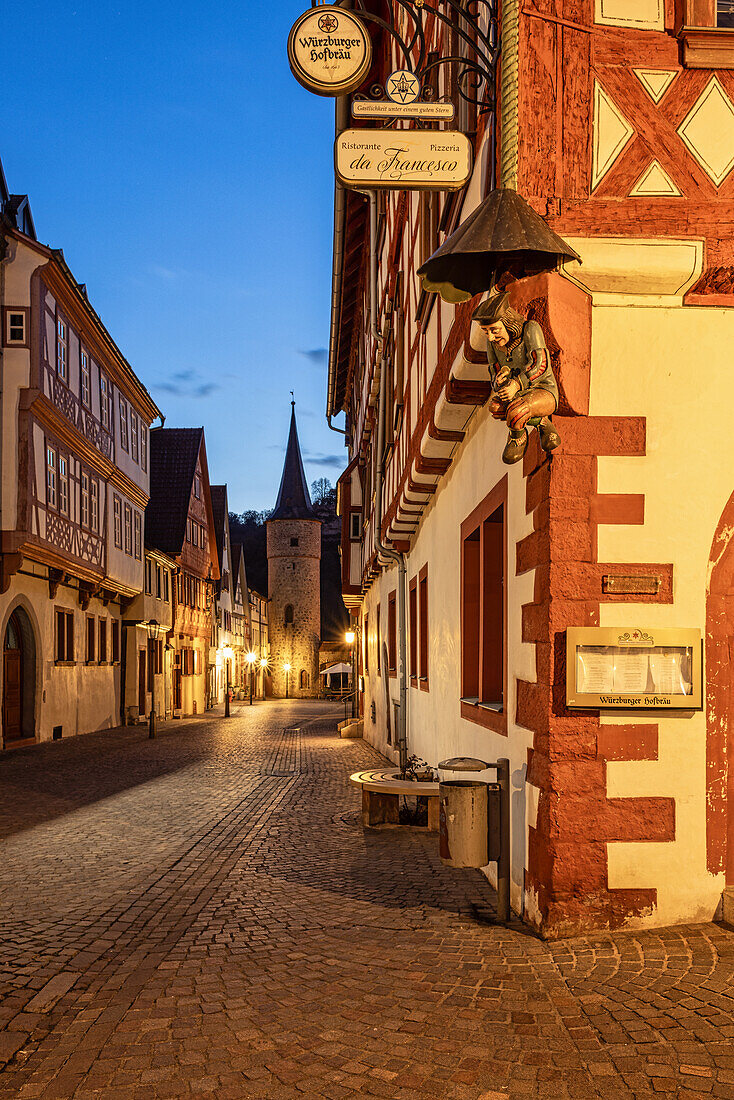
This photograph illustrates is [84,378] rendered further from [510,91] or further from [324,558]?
[324,558]

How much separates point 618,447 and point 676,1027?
9.22 feet

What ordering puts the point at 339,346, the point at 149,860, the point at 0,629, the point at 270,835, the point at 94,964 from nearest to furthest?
the point at 94,964 → the point at 149,860 → the point at 270,835 → the point at 0,629 → the point at 339,346

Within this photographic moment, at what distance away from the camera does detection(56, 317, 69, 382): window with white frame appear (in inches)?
749

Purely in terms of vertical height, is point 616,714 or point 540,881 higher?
point 616,714

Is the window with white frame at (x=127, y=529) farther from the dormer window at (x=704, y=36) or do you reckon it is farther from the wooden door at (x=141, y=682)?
the dormer window at (x=704, y=36)

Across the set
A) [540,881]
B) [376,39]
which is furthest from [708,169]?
[376,39]

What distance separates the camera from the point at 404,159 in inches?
203

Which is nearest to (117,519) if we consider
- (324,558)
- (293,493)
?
(293,493)

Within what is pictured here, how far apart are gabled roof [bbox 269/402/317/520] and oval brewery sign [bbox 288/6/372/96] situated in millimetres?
57313

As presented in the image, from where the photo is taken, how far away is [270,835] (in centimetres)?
846

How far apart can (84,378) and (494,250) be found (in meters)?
18.5

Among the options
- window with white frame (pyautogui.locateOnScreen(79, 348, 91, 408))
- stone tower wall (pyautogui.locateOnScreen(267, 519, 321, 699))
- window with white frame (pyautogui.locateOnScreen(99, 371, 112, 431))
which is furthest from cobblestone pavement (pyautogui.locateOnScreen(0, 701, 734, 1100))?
stone tower wall (pyautogui.locateOnScreen(267, 519, 321, 699))

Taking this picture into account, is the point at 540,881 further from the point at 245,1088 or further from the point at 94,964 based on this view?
the point at 94,964

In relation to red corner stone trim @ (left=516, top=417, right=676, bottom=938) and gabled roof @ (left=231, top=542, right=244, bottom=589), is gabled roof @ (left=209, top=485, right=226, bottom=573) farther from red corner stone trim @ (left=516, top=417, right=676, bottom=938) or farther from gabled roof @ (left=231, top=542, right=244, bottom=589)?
red corner stone trim @ (left=516, top=417, right=676, bottom=938)
